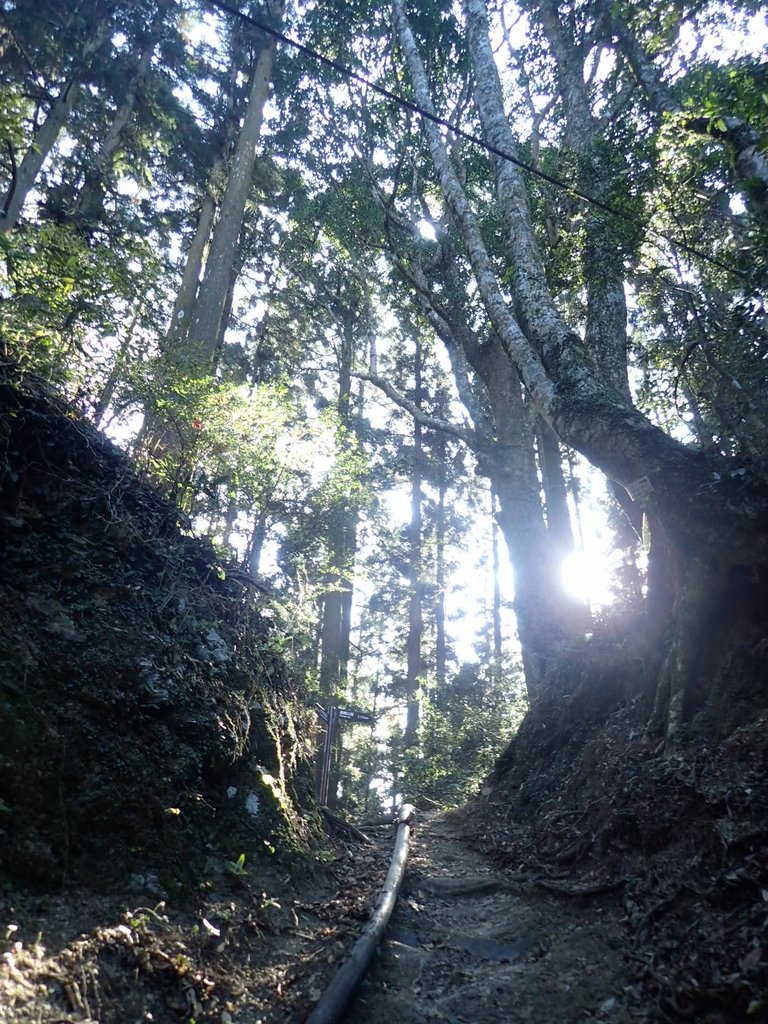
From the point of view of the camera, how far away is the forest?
10.7 ft

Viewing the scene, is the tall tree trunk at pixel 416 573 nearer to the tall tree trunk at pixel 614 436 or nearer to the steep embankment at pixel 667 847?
the tall tree trunk at pixel 614 436

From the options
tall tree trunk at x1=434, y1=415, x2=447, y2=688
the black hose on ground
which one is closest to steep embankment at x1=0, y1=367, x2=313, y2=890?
the black hose on ground

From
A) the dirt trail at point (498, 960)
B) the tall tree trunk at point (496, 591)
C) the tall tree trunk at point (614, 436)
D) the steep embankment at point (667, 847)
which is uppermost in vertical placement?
the tall tree trunk at point (496, 591)

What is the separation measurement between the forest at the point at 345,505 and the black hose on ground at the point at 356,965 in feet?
0.68

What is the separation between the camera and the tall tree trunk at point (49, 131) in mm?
8797

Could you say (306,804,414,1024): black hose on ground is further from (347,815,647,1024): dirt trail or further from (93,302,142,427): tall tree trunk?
(93,302,142,427): tall tree trunk

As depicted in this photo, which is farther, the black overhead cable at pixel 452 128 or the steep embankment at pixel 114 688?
the black overhead cable at pixel 452 128

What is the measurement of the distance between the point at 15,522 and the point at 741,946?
5.08m

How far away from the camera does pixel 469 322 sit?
12.6 meters

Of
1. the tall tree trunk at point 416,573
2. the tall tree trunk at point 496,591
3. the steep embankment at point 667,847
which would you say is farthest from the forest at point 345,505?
the tall tree trunk at point 496,591

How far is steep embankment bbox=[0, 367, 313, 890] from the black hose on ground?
955 mm

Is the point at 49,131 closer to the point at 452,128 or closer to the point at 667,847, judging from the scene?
the point at 452,128

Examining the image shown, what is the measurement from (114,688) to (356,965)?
2.28 metres

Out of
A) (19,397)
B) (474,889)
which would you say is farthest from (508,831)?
(19,397)
